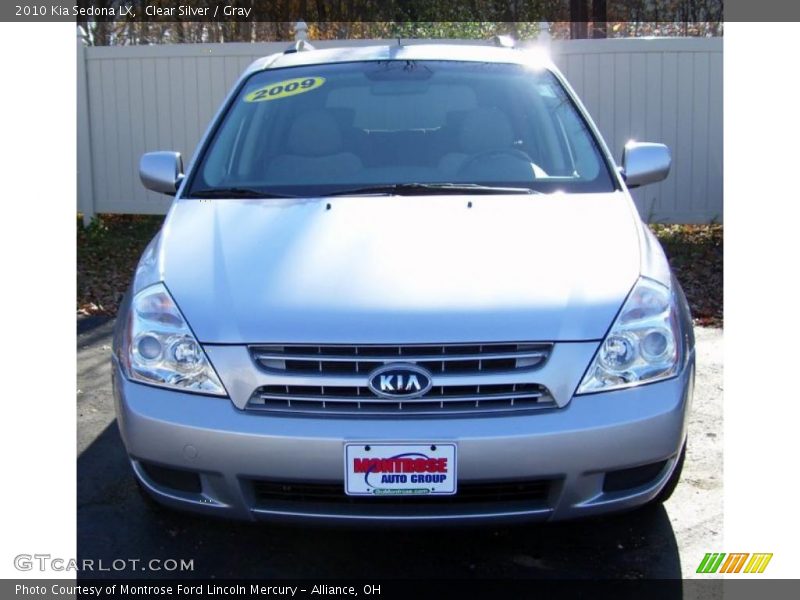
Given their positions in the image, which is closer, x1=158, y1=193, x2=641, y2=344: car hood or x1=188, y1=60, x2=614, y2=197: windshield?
x1=158, y1=193, x2=641, y2=344: car hood

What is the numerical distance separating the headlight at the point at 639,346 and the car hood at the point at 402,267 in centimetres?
4

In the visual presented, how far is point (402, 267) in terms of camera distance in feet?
10.2

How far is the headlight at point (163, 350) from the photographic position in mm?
2900

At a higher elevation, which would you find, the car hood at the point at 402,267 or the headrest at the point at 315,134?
the headrest at the point at 315,134

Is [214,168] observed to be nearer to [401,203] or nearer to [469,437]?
[401,203]

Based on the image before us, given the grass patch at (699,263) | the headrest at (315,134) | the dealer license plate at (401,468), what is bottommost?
the grass patch at (699,263)

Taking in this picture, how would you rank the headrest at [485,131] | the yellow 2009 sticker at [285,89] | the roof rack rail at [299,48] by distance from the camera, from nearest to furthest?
the headrest at [485,131], the yellow 2009 sticker at [285,89], the roof rack rail at [299,48]

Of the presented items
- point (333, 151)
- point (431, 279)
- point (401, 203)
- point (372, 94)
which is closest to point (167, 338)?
point (431, 279)

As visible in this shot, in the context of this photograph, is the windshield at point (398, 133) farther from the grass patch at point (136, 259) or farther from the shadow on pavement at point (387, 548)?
the grass patch at point (136, 259)

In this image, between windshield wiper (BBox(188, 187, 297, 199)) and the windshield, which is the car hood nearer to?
windshield wiper (BBox(188, 187, 297, 199))

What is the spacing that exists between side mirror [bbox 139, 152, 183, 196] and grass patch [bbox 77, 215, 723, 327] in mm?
3051

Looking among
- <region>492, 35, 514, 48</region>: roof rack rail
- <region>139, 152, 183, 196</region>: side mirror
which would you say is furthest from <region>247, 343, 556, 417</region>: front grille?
<region>492, 35, 514, 48</region>: roof rack rail

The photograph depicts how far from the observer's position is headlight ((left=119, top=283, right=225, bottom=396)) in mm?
2900
